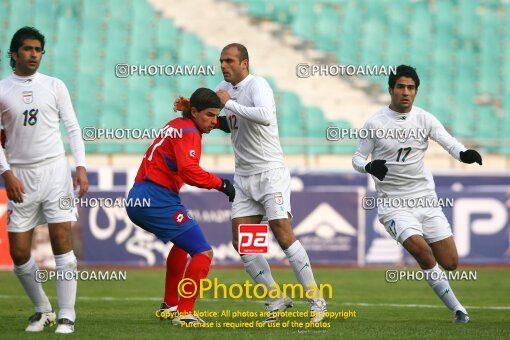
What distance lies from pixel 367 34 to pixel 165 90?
4995 millimetres

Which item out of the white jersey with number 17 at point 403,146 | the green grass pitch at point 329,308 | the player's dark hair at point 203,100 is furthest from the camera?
the white jersey with number 17 at point 403,146

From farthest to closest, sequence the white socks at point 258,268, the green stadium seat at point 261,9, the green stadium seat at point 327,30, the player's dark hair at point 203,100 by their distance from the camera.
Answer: the green stadium seat at point 261,9
the green stadium seat at point 327,30
the white socks at point 258,268
the player's dark hair at point 203,100

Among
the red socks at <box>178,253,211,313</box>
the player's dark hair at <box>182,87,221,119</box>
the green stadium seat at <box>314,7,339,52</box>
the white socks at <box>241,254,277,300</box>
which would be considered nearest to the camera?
the red socks at <box>178,253,211,313</box>

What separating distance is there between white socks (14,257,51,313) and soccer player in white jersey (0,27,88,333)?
0.58 ft

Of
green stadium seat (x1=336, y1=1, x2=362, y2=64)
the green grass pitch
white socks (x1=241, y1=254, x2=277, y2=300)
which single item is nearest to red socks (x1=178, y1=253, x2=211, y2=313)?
the green grass pitch

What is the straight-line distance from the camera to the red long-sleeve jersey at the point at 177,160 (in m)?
8.46

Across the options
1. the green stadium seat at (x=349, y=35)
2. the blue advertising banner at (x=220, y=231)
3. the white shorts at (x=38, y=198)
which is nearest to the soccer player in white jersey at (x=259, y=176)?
the white shorts at (x=38, y=198)

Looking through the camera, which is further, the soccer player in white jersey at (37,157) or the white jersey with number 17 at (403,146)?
the white jersey with number 17 at (403,146)

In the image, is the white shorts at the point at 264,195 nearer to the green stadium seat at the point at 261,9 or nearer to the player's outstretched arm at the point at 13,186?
the player's outstretched arm at the point at 13,186

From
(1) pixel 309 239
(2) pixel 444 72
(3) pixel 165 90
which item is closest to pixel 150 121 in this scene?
(3) pixel 165 90

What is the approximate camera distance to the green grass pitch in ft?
27.1

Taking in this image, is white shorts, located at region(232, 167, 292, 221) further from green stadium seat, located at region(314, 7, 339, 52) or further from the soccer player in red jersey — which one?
green stadium seat, located at region(314, 7, 339, 52)

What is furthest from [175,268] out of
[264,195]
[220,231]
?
[220,231]

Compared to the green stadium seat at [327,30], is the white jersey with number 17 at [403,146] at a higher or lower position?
lower
